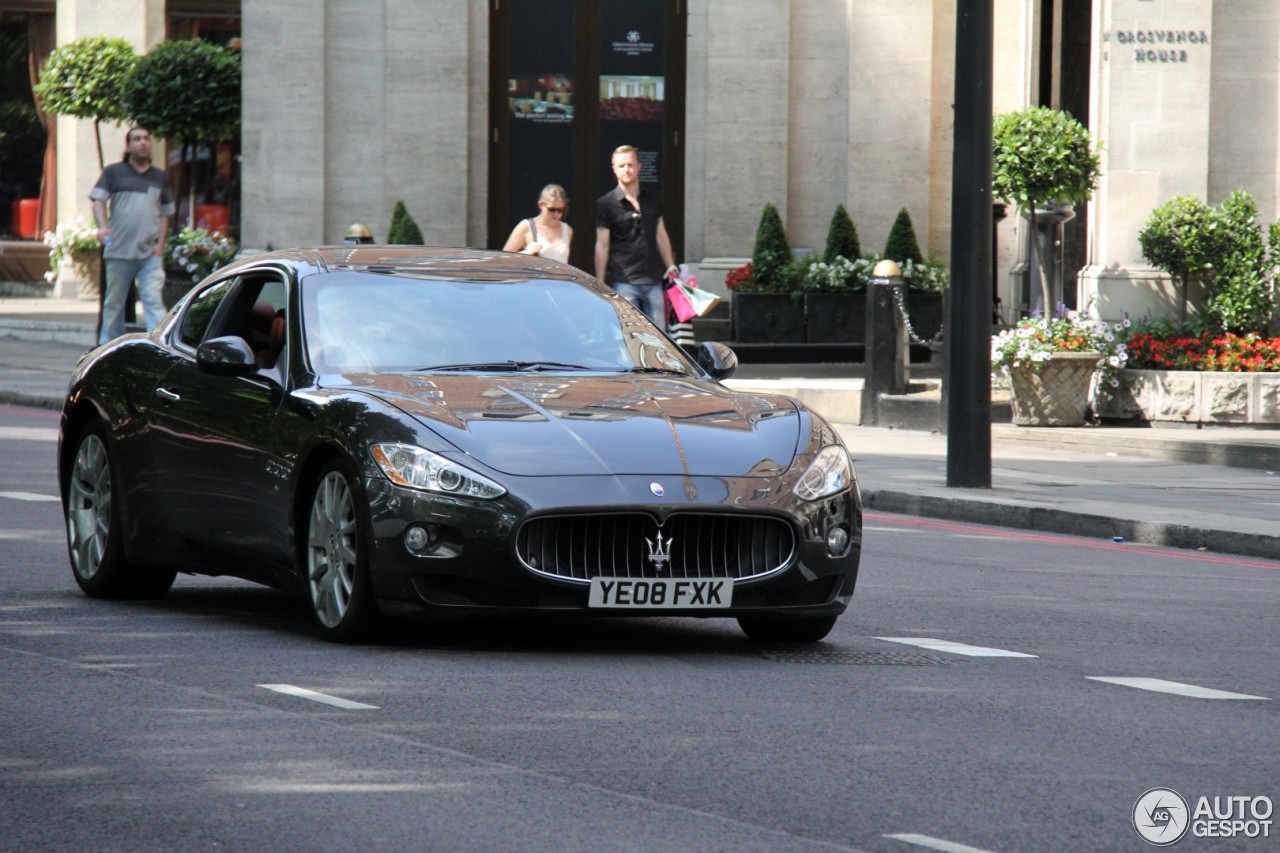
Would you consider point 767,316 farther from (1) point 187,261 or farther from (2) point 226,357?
(2) point 226,357

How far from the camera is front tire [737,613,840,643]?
8523 millimetres

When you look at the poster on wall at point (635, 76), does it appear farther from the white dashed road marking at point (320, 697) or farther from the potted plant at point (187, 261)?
the white dashed road marking at point (320, 697)

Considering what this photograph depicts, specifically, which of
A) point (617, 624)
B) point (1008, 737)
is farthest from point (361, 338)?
point (1008, 737)

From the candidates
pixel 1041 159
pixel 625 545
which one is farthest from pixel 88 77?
pixel 625 545

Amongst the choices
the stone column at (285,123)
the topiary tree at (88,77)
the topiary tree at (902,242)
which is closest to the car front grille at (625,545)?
the topiary tree at (902,242)

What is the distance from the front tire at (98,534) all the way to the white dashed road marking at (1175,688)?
12.8 feet

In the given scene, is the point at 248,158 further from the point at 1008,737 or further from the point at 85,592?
the point at 1008,737

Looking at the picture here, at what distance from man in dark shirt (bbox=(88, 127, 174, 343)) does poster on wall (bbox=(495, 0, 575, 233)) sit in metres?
7.68

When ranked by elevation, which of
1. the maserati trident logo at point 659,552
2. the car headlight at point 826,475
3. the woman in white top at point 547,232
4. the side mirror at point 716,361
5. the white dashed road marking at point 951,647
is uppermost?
the woman in white top at point 547,232

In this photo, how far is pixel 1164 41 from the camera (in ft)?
61.0

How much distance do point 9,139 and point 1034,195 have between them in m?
24.5

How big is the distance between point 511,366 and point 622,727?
2.40m

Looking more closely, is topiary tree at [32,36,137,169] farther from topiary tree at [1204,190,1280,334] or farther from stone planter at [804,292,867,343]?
topiary tree at [1204,190,1280,334]

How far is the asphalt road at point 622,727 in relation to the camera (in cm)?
551
